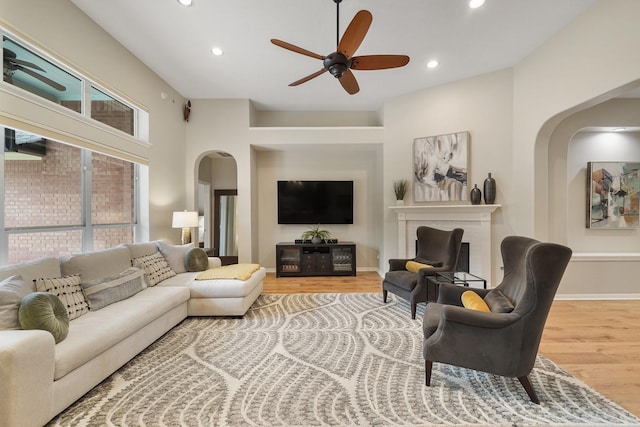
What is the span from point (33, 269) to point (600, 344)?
193 inches

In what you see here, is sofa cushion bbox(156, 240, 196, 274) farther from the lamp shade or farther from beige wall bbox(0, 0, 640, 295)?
beige wall bbox(0, 0, 640, 295)

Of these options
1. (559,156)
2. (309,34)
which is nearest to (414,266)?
(559,156)

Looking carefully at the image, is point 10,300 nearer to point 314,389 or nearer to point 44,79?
point 314,389

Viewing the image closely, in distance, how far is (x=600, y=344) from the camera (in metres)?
2.56

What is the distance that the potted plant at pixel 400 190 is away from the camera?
4.68m

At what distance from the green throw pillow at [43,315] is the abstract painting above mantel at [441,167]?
15.0ft

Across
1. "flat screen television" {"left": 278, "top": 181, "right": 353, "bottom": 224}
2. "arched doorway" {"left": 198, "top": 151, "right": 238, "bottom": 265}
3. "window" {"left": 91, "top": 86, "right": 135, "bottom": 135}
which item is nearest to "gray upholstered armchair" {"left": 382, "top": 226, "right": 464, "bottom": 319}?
"flat screen television" {"left": 278, "top": 181, "right": 353, "bottom": 224}

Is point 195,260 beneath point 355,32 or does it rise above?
beneath

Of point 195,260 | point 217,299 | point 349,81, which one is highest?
point 349,81

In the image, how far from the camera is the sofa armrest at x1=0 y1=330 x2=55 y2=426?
4.44 ft

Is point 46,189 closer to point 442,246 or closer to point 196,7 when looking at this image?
point 196,7

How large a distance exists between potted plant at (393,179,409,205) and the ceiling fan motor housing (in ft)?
8.65

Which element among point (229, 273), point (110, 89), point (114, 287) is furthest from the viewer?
point (229, 273)

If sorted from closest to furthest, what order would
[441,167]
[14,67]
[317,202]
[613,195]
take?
[14,67]
[613,195]
[441,167]
[317,202]
